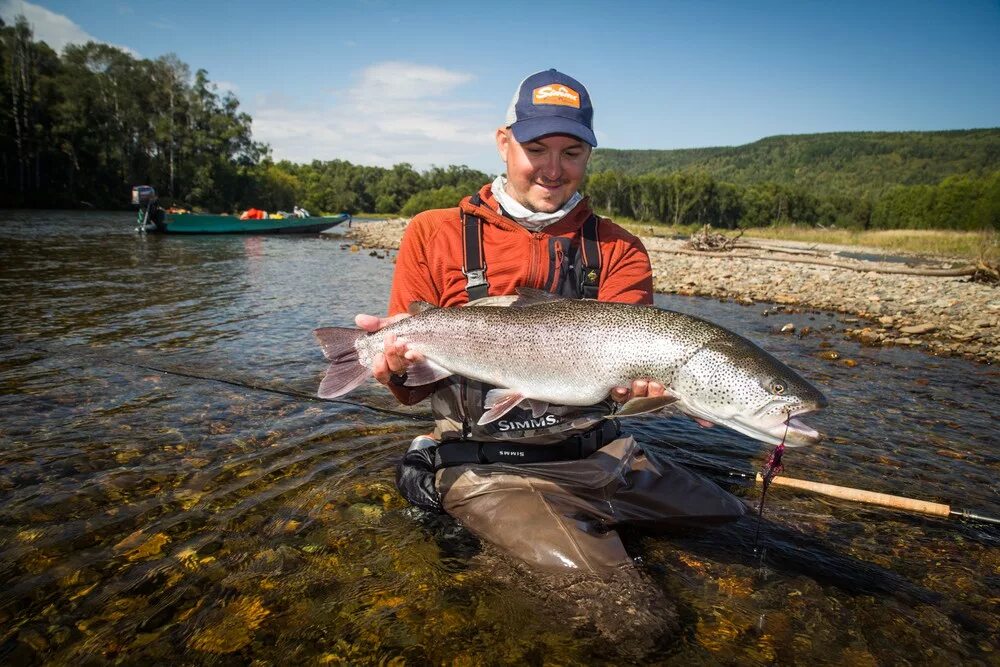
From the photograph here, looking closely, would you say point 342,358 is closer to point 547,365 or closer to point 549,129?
point 547,365

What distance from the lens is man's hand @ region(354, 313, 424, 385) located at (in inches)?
138

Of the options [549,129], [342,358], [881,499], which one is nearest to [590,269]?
[549,129]

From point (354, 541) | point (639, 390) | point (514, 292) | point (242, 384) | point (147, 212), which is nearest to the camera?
point (639, 390)

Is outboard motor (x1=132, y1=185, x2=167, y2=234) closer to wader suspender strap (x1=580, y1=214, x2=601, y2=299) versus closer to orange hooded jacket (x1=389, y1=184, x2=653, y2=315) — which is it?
orange hooded jacket (x1=389, y1=184, x2=653, y2=315)

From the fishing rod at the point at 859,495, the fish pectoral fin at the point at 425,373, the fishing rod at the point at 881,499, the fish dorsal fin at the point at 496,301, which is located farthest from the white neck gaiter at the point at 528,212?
the fishing rod at the point at 881,499

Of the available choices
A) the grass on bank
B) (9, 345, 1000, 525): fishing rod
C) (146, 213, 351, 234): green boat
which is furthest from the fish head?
the grass on bank

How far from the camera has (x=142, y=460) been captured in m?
4.64

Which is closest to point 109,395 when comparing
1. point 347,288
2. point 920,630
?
point 920,630

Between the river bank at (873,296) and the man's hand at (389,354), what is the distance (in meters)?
10.7

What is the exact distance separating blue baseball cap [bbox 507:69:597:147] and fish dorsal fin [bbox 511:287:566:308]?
3.31 ft

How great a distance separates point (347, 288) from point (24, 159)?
6006cm

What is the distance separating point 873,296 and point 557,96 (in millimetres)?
15833

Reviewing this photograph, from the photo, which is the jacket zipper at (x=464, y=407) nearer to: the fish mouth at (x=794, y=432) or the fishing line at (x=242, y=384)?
the fish mouth at (x=794, y=432)

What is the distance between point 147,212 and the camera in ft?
105
